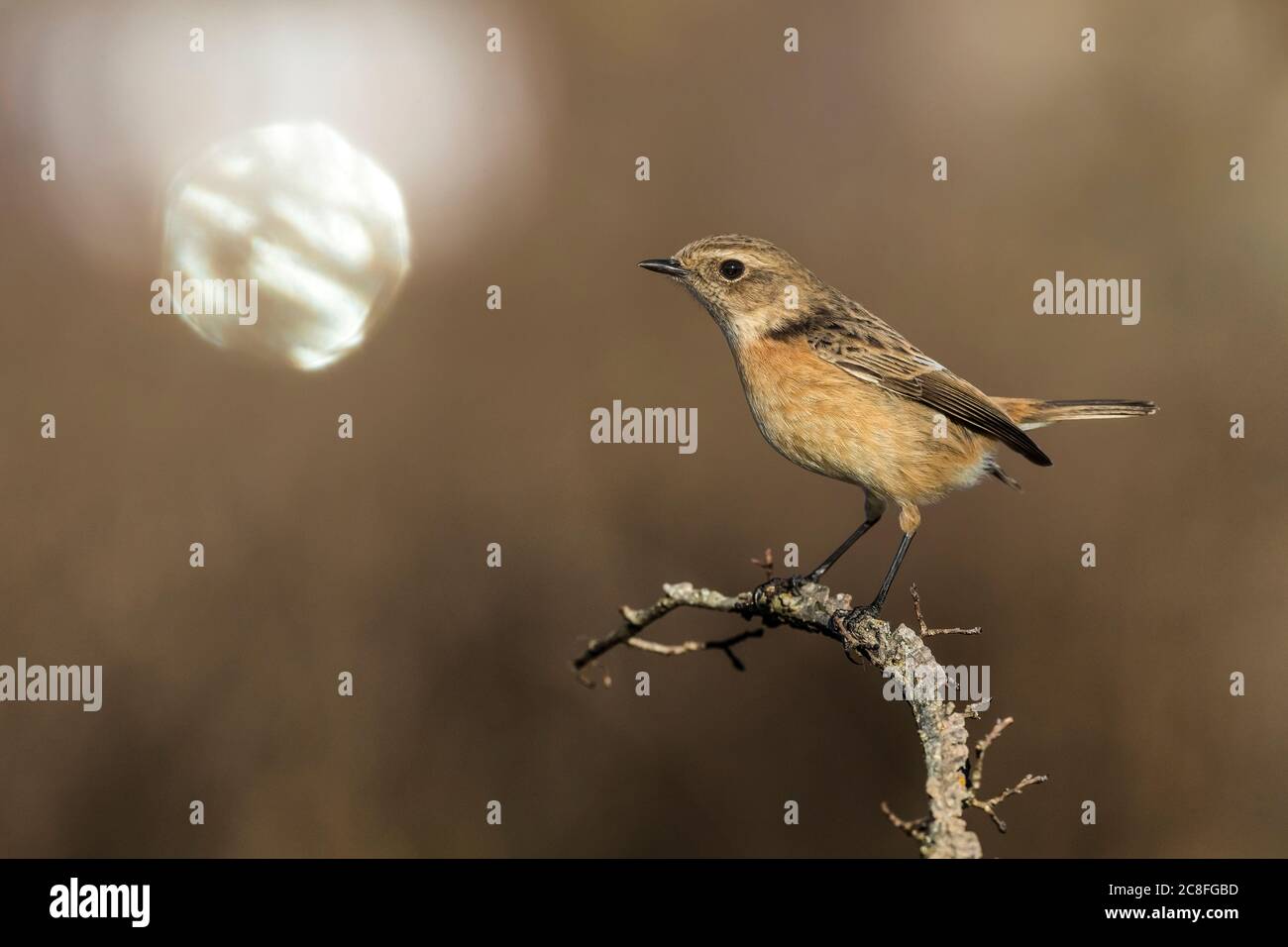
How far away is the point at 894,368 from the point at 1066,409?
0.98 metres

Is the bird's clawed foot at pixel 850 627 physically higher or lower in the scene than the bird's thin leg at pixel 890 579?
lower

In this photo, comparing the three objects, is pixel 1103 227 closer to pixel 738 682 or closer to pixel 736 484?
pixel 736 484

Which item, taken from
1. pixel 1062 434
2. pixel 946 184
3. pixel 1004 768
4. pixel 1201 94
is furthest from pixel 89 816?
pixel 1201 94

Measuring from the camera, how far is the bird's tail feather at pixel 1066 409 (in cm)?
514

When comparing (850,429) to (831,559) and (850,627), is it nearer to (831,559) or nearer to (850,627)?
(831,559)

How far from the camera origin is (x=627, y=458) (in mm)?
9531

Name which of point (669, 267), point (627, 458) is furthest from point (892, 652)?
point (627, 458)

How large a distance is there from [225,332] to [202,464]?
4.25 feet

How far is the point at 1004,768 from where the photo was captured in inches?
318

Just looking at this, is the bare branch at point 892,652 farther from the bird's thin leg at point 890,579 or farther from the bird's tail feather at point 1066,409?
the bird's tail feather at point 1066,409

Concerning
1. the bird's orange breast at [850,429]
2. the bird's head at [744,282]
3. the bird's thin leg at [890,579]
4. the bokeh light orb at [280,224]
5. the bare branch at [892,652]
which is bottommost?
the bare branch at [892,652]

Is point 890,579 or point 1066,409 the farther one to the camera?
point 1066,409

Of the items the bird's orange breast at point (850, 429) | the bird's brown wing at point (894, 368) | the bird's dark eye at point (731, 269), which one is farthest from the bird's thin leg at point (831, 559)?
the bird's dark eye at point (731, 269)

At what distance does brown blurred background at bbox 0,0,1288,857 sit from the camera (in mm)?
8492
